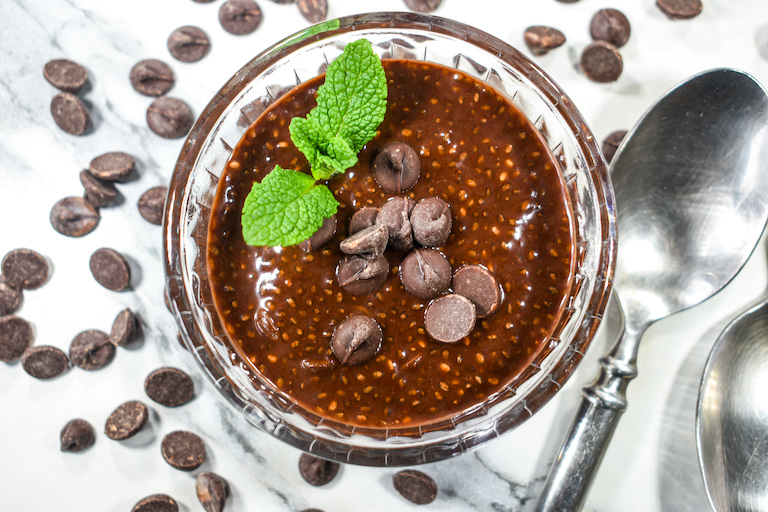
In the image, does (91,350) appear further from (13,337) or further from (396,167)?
(396,167)

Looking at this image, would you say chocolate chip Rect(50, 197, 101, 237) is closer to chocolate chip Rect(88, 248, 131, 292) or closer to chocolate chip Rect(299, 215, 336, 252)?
chocolate chip Rect(88, 248, 131, 292)

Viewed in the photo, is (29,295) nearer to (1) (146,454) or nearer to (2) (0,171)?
(2) (0,171)

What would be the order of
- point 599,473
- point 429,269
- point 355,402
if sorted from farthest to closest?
point 599,473 → point 355,402 → point 429,269

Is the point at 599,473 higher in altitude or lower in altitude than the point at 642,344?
lower

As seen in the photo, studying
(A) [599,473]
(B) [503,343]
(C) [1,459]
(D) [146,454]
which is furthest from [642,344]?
(C) [1,459]

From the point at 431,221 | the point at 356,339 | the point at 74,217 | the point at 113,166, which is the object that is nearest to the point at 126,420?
the point at 74,217

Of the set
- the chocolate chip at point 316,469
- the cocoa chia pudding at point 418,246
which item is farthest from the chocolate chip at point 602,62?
the chocolate chip at point 316,469
